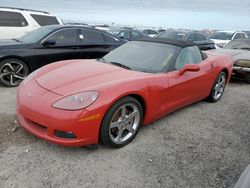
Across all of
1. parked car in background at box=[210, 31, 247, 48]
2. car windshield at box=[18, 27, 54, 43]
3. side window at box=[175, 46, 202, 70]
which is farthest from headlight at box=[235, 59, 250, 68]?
parked car in background at box=[210, 31, 247, 48]

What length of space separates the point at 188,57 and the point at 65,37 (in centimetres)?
337

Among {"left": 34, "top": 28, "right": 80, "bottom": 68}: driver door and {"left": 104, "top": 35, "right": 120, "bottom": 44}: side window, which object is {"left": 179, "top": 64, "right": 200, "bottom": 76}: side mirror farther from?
{"left": 104, "top": 35, "right": 120, "bottom": 44}: side window

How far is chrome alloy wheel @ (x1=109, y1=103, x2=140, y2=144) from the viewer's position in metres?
3.32

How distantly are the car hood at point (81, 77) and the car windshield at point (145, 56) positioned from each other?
0.24 metres

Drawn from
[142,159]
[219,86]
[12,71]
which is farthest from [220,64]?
[12,71]

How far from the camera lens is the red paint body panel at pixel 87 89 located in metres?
2.95

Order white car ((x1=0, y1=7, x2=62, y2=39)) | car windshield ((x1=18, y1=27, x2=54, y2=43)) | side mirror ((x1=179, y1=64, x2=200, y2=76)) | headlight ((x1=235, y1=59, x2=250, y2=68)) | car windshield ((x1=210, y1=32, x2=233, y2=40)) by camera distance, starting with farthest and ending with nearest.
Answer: car windshield ((x1=210, y1=32, x2=233, y2=40))
white car ((x1=0, y1=7, x2=62, y2=39))
headlight ((x1=235, y1=59, x2=250, y2=68))
car windshield ((x1=18, y1=27, x2=54, y2=43))
side mirror ((x1=179, y1=64, x2=200, y2=76))

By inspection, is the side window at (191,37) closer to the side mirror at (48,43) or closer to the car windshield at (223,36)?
the car windshield at (223,36)

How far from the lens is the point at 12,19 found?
866 cm

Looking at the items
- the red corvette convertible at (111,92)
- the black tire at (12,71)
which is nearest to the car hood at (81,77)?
the red corvette convertible at (111,92)

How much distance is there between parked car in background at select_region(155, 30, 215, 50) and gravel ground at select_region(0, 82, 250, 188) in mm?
7774

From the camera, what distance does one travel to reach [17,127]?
3707 mm

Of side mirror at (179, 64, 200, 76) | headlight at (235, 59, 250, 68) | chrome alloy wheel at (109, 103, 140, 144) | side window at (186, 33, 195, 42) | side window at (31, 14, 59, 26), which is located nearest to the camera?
chrome alloy wheel at (109, 103, 140, 144)

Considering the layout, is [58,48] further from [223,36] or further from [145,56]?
[223,36]
